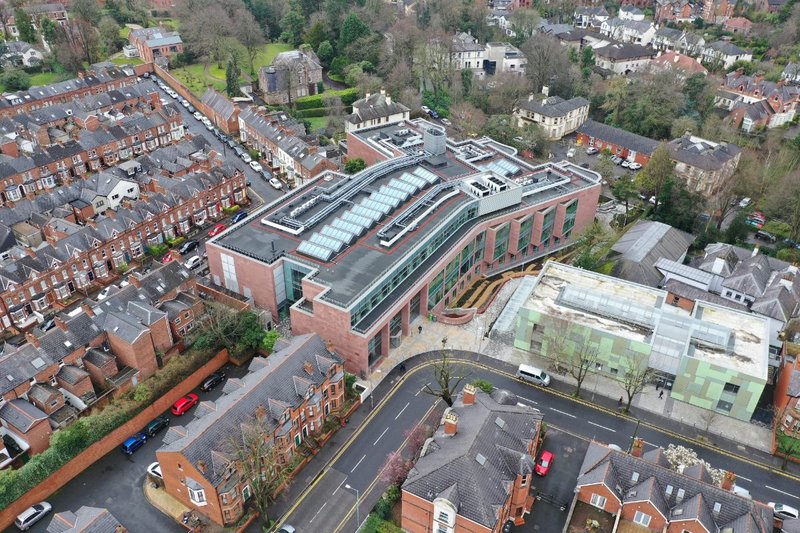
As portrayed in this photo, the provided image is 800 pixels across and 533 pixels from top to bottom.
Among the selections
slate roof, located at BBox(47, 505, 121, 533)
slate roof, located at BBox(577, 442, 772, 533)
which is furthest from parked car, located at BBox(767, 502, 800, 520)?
slate roof, located at BBox(47, 505, 121, 533)

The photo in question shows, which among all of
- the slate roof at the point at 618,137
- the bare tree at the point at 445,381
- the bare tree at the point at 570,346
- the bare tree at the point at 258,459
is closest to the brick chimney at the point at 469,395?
the bare tree at the point at 445,381

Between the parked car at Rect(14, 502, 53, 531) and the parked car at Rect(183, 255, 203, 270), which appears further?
the parked car at Rect(183, 255, 203, 270)

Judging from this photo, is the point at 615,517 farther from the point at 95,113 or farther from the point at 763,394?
the point at 95,113

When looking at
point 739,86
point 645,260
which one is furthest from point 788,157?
point 645,260

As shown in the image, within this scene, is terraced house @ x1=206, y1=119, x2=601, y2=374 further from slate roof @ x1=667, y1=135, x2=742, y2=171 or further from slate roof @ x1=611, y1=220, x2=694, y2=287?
slate roof @ x1=667, y1=135, x2=742, y2=171

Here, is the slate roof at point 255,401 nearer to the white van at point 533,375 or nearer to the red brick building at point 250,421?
the red brick building at point 250,421

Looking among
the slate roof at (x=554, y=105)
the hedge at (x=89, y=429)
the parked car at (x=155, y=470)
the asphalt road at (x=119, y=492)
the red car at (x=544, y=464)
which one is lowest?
the asphalt road at (x=119, y=492)

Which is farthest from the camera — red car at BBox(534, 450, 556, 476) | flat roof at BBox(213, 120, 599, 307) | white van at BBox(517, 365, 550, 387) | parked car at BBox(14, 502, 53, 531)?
flat roof at BBox(213, 120, 599, 307)
